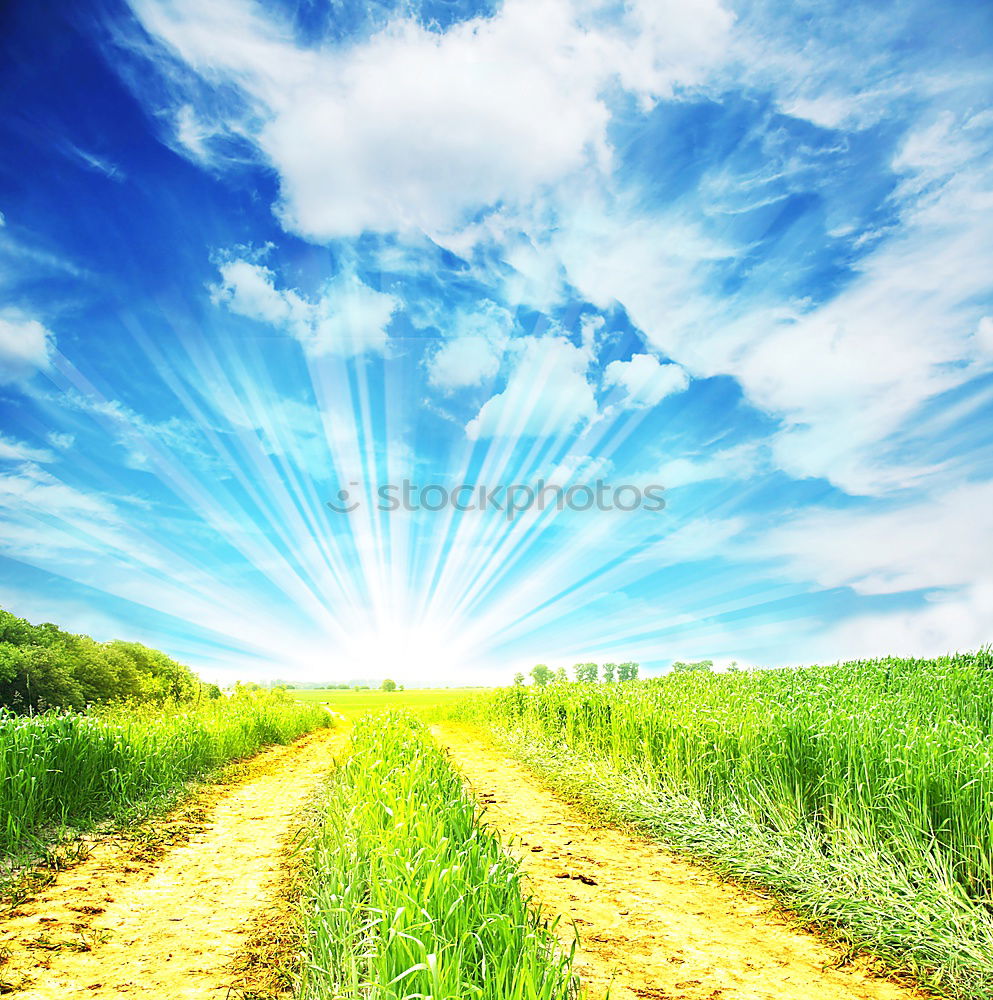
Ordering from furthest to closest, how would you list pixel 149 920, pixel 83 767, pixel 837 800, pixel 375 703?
pixel 375 703
pixel 83 767
pixel 837 800
pixel 149 920

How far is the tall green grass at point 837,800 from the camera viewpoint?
4406 millimetres

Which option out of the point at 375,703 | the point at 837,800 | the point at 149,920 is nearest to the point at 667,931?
the point at 837,800

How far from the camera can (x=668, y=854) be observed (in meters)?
6.43

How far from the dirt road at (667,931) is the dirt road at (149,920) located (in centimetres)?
228

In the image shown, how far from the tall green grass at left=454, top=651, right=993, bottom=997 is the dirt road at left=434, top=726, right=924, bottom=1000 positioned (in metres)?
0.34

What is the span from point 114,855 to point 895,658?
60.7 ft

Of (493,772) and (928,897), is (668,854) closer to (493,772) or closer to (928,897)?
(928,897)

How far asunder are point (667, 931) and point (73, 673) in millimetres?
14361

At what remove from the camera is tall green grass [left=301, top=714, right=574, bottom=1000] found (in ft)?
8.79

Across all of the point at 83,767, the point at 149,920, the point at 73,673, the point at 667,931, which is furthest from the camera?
the point at 73,673

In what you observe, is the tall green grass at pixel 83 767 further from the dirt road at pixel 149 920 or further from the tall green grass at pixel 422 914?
the tall green grass at pixel 422 914

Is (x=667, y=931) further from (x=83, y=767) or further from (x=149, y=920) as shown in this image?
(x=83, y=767)

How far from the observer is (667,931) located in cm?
457

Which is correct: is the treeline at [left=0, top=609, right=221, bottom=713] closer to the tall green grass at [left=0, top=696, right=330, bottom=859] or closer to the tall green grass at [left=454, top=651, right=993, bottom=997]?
the tall green grass at [left=0, top=696, right=330, bottom=859]
